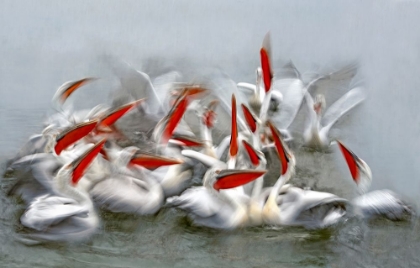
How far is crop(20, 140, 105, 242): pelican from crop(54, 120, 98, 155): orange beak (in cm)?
6

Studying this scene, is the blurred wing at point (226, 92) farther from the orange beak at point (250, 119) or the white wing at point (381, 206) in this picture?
the white wing at point (381, 206)

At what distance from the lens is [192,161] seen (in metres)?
1.84

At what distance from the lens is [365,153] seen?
6.32 feet

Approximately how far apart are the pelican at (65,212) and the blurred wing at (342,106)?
26.1 inches

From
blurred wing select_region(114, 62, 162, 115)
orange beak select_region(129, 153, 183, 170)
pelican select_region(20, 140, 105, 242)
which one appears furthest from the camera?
blurred wing select_region(114, 62, 162, 115)

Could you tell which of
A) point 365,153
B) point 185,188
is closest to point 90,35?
point 185,188

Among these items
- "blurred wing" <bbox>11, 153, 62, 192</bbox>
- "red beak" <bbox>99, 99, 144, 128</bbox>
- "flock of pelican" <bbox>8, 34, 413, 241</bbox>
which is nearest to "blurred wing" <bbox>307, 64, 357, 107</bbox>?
"flock of pelican" <bbox>8, 34, 413, 241</bbox>

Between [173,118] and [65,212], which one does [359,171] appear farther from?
[65,212]

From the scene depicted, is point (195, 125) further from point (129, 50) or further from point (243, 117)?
point (129, 50)

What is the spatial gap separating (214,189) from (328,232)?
12.1 inches

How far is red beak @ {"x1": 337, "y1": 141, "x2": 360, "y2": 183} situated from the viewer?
188 centimetres

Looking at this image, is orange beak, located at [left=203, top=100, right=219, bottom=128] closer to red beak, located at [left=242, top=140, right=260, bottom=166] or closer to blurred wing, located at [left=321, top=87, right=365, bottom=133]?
red beak, located at [left=242, top=140, right=260, bottom=166]

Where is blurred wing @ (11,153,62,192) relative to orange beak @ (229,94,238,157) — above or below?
below

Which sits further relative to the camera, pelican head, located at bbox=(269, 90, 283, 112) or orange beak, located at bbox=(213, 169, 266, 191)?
pelican head, located at bbox=(269, 90, 283, 112)
